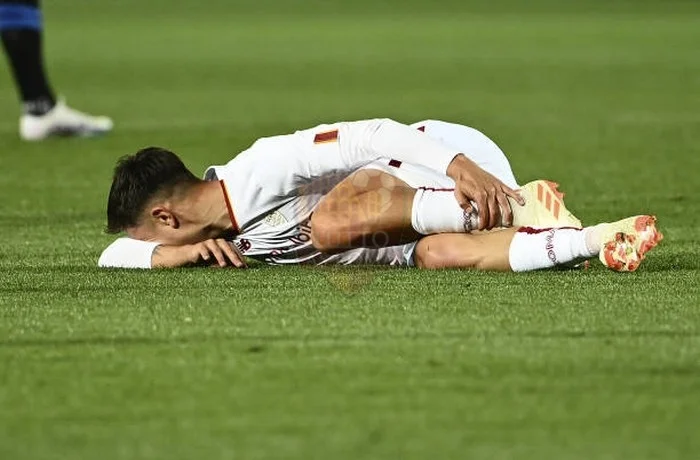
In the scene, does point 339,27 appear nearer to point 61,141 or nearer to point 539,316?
point 61,141

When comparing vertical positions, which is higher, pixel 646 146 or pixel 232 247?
pixel 232 247

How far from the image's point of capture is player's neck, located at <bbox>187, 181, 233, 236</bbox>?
5.47 m

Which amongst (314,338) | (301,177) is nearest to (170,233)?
(301,177)

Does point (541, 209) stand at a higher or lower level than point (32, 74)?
higher

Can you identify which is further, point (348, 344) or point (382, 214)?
point (382, 214)

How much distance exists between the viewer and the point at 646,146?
1030 cm

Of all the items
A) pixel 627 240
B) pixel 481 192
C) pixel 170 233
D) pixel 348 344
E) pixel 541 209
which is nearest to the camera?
pixel 348 344

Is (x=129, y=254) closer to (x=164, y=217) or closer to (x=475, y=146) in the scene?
(x=164, y=217)

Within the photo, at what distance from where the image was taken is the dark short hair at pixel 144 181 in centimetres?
554

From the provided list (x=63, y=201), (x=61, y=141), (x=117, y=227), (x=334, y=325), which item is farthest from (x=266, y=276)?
(x=61, y=141)

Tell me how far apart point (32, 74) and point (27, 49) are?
17cm

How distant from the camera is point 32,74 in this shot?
1116 centimetres

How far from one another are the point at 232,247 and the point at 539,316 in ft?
4.41

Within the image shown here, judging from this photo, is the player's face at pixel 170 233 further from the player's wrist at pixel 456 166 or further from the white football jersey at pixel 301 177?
the player's wrist at pixel 456 166
